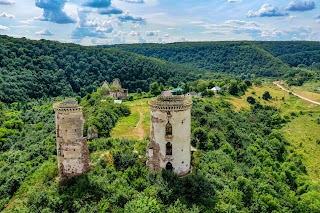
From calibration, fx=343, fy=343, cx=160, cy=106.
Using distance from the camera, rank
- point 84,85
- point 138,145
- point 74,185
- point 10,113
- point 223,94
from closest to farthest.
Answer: point 74,185, point 138,145, point 10,113, point 223,94, point 84,85

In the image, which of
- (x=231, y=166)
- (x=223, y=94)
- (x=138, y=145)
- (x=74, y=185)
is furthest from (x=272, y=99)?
(x=74, y=185)

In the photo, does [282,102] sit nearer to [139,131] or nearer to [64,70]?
[139,131]

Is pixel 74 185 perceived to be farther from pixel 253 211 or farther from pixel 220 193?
pixel 253 211

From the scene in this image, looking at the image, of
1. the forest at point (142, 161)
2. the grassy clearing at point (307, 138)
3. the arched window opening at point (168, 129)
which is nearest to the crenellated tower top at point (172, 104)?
the arched window opening at point (168, 129)

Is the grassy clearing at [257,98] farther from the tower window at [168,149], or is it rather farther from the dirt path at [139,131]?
the tower window at [168,149]

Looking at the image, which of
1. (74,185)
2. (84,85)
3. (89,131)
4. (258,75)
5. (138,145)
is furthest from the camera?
(258,75)

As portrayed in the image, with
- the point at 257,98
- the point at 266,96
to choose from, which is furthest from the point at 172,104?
the point at 266,96
